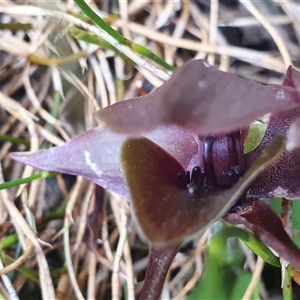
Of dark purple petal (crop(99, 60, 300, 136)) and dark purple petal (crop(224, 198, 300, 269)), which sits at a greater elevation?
dark purple petal (crop(99, 60, 300, 136))

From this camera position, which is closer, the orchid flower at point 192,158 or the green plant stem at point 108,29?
the orchid flower at point 192,158

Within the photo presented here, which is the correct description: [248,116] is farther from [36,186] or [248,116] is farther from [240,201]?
[36,186]

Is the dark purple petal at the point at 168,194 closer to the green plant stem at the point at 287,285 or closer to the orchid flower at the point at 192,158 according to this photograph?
the orchid flower at the point at 192,158

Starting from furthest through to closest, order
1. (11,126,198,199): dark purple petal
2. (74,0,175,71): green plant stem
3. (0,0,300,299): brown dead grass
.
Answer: (0,0,300,299): brown dead grass < (74,0,175,71): green plant stem < (11,126,198,199): dark purple petal

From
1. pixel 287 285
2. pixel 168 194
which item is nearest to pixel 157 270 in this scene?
pixel 168 194

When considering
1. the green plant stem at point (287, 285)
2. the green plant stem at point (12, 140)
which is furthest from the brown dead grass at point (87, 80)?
the green plant stem at point (287, 285)

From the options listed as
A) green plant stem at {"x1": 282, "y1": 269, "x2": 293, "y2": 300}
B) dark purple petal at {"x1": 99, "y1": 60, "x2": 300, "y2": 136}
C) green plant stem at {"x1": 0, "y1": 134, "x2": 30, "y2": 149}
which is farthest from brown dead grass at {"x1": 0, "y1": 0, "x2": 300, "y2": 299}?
dark purple petal at {"x1": 99, "y1": 60, "x2": 300, "y2": 136}

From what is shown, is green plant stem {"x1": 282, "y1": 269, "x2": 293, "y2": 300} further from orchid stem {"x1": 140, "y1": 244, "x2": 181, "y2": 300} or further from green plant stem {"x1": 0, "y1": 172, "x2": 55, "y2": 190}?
green plant stem {"x1": 0, "y1": 172, "x2": 55, "y2": 190}

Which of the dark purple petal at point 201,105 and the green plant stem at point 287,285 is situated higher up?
the dark purple petal at point 201,105
